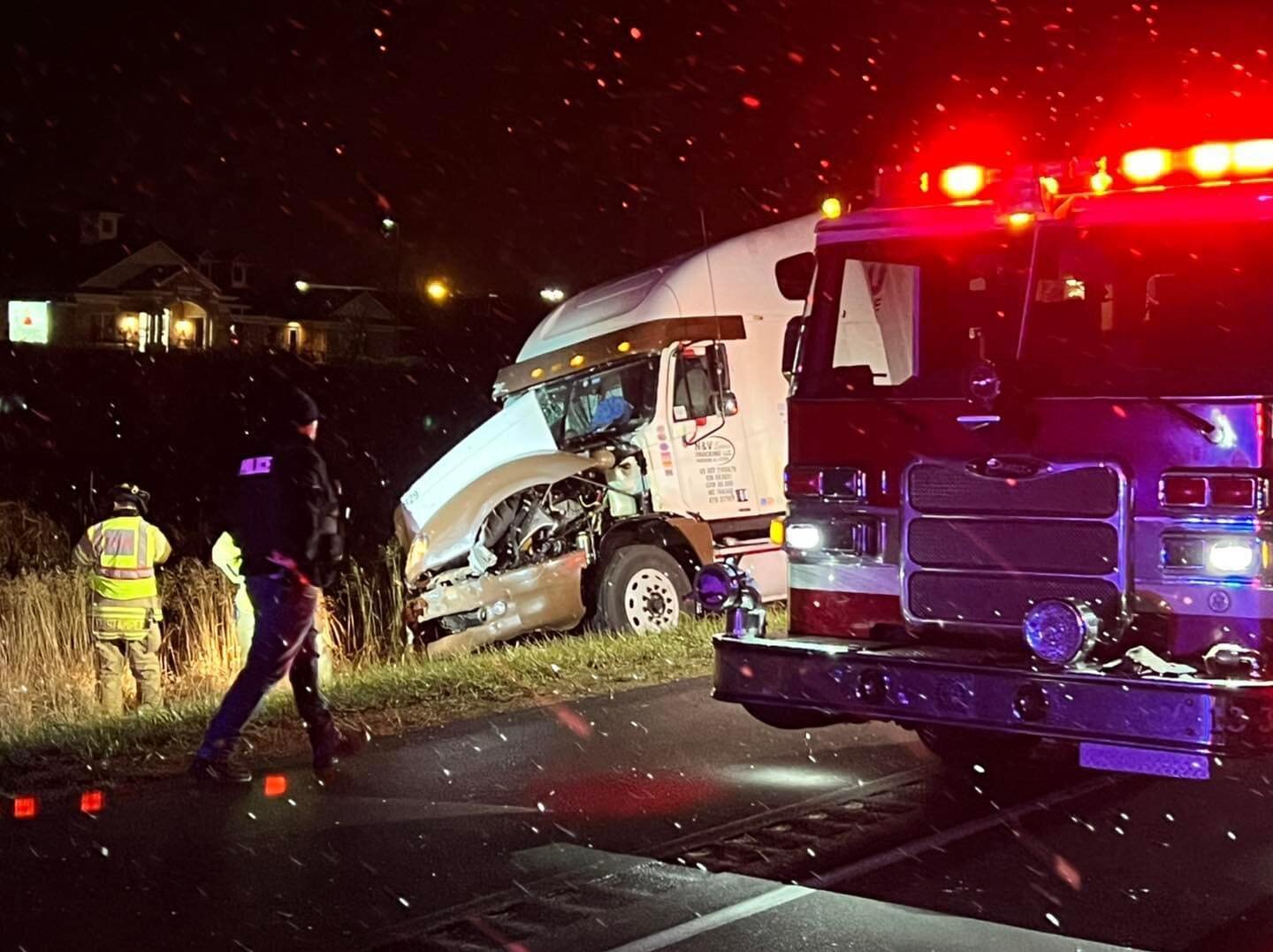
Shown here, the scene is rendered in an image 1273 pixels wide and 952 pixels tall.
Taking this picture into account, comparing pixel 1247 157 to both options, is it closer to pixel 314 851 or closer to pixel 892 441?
pixel 892 441

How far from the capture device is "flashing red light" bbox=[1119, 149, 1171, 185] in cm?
609

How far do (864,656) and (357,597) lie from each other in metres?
9.65

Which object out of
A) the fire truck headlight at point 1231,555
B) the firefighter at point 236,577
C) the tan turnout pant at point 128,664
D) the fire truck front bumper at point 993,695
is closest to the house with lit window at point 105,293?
the tan turnout pant at point 128,664

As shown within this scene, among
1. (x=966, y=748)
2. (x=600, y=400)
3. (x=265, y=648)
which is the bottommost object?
(x=966, y=748)

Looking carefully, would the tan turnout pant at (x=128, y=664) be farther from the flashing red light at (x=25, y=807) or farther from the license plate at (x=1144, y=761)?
the license plate at (x=1144, y=761)

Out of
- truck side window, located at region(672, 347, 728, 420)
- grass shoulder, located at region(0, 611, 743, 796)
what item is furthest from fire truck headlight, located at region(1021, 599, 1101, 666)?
truck side window, located at region(672, 347, 728, 420)

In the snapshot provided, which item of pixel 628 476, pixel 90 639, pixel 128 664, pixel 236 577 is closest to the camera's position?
pixel 236 577

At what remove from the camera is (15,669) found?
11.3m

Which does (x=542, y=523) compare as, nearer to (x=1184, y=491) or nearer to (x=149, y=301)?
(x=1184, y=491)

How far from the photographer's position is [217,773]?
23.2 ft

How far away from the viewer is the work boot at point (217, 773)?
278 inches

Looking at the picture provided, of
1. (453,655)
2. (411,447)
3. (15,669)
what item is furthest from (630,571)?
(411,447)

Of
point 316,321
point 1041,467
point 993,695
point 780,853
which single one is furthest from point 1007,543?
point 316,321

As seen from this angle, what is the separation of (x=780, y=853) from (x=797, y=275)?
2.68 meters
